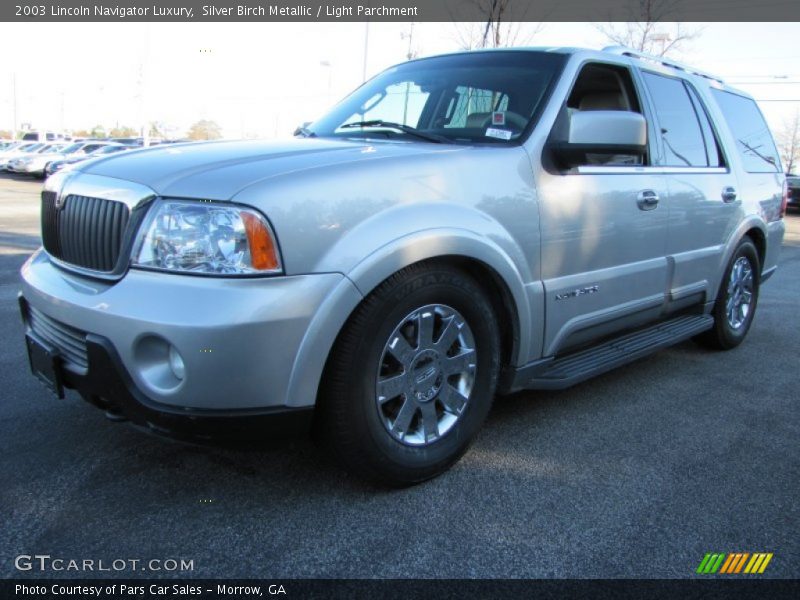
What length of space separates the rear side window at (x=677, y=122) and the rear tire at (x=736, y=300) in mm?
935

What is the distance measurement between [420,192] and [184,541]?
1.52 metres

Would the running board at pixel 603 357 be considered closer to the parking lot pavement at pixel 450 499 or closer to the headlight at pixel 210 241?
the parking lot pavement at pixel 450 499

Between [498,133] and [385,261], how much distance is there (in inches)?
43.4

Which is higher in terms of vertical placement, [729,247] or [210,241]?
[210,241]

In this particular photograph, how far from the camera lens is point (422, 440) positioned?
2.71 metres

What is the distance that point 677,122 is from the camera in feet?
13.7

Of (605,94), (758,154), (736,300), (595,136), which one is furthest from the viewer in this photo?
(758,154)

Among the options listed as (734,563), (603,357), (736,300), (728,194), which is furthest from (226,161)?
(736,300)

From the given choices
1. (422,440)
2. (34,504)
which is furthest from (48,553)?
(422,440)

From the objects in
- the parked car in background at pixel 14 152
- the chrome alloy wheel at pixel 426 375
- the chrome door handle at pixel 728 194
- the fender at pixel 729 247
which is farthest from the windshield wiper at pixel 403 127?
the parked car in background at pixel 14 152

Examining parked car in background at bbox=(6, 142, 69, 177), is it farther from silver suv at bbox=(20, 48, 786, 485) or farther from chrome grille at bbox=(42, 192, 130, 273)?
chrome grille at bbox=(42, 192, 130, 273)

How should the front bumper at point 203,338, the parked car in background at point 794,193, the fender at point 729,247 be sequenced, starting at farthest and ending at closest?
the parked car in background at point 794,193 → the fender at point 729,247 → the front bumper at point 203,338

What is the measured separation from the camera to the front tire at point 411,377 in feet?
7.84

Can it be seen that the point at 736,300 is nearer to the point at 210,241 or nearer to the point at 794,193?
the point at 210,241
